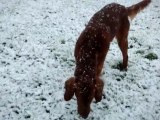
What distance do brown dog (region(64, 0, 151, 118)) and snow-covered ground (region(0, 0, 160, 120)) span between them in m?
0.70

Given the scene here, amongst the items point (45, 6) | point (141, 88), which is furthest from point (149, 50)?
point (45, 6)

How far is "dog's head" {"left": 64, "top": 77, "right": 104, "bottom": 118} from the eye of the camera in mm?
3877

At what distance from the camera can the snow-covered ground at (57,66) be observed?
4836 millimetres

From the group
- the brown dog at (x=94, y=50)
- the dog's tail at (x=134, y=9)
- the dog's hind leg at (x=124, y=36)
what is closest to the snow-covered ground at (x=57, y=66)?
the dog's hind leg at (x=124, y=36)

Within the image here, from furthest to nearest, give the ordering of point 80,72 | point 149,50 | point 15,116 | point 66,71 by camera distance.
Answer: point 149,50, point 66,71, point 15,116, point 80,72

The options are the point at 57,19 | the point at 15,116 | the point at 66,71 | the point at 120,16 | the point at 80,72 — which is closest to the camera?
the point at 80,72

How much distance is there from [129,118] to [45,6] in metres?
4.76

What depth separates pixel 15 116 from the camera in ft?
15.2

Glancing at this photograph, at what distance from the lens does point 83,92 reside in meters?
3.86

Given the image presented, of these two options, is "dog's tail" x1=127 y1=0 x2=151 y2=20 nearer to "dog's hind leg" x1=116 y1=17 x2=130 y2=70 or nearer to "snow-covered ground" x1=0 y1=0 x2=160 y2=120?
"dog's hind leg" x1=116 y1=17 x2=130 y2=70

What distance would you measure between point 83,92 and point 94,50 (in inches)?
33.6

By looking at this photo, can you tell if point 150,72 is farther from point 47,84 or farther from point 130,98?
point 47,84

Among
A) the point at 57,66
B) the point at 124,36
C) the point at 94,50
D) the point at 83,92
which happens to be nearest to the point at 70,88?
the point at 83,92

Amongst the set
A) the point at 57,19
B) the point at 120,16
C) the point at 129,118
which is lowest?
the point at 129,118
